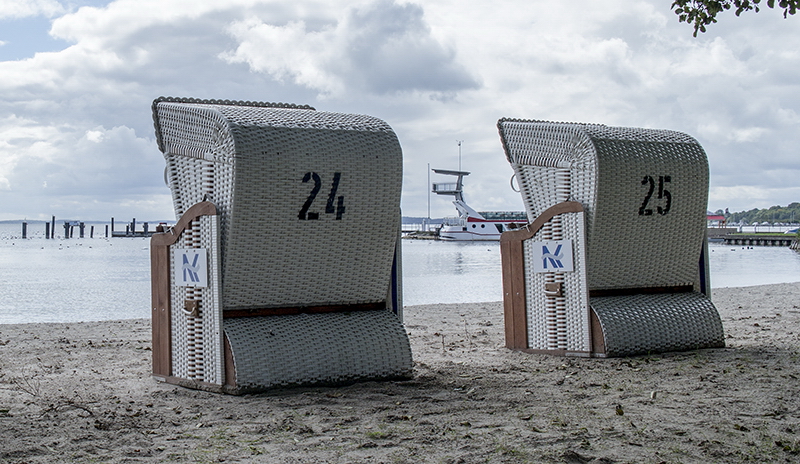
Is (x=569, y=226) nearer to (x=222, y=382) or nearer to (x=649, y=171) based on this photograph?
(x=649, y=171)

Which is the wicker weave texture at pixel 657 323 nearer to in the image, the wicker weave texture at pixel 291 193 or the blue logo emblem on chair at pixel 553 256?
the blue logo emblem on chair at pixel 553 256

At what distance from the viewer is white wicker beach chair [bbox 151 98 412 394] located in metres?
4.68

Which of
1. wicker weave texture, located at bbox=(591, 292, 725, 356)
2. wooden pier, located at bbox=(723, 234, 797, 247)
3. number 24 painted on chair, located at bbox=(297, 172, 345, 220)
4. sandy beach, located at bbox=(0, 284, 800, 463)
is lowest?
sandy beach, located at bbox=(0, 284, 800, 463)

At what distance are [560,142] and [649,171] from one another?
748 millimetres

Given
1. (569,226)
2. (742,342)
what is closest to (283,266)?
(569,226)

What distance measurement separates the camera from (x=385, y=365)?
5141 mm

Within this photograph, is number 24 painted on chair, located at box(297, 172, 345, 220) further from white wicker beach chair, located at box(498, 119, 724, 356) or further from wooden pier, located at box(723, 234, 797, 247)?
wooden pier, located at box(723, 234, 797, 247)

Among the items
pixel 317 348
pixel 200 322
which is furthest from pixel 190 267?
pixel 317 348

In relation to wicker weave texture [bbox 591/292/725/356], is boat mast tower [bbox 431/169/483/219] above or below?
above

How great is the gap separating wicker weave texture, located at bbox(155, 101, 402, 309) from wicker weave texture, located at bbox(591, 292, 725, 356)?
1.92 metres

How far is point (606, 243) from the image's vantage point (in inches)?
239

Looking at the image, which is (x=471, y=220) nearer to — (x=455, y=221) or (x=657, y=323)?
(x=455, y=221)

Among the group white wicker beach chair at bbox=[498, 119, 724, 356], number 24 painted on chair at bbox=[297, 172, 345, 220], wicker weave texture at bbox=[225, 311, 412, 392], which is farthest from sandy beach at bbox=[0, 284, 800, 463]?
number 24 painted on chair at bbox=[297, 172, 345, 220]

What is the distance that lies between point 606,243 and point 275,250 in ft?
9.00
